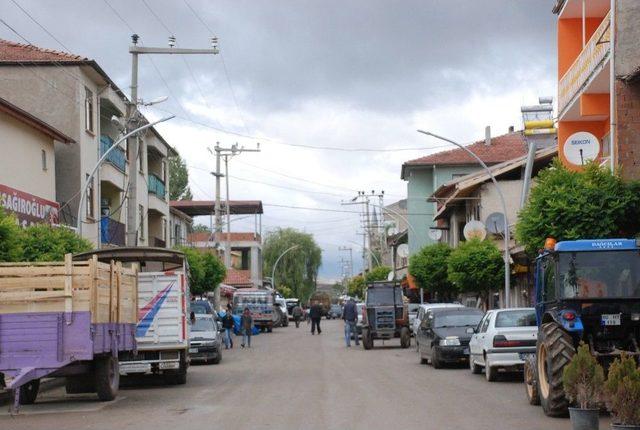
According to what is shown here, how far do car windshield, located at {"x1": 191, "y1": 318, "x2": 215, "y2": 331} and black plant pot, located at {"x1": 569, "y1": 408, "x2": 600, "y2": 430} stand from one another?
20448mm

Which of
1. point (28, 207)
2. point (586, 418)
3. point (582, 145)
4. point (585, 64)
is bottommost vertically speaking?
point (586, 418)

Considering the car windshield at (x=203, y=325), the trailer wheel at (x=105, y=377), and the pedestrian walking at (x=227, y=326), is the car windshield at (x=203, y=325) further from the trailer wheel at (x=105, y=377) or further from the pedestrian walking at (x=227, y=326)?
the trailer wheel at (x=105, y=377)

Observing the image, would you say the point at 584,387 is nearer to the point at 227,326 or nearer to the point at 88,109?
the point at 88,109

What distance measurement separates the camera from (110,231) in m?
42.1

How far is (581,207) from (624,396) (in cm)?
1096

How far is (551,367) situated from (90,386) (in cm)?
981

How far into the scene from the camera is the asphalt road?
14.1 meters

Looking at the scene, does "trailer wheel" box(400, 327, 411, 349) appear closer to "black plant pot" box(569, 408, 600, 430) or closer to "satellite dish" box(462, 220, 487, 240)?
"satellite dish" box(462, 220, 487, 240)

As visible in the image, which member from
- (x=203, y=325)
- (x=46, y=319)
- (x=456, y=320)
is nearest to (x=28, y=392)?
(x=46, y=319)

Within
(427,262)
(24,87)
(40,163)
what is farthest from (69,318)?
(427,262)

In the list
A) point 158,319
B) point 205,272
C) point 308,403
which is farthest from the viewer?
point 205,272

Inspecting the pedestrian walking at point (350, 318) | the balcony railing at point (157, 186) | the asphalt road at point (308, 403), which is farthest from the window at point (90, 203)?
the asphalt road at point (308, 403)

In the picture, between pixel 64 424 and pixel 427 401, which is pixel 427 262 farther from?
pixel 64 424

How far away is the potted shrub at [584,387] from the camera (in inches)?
462
